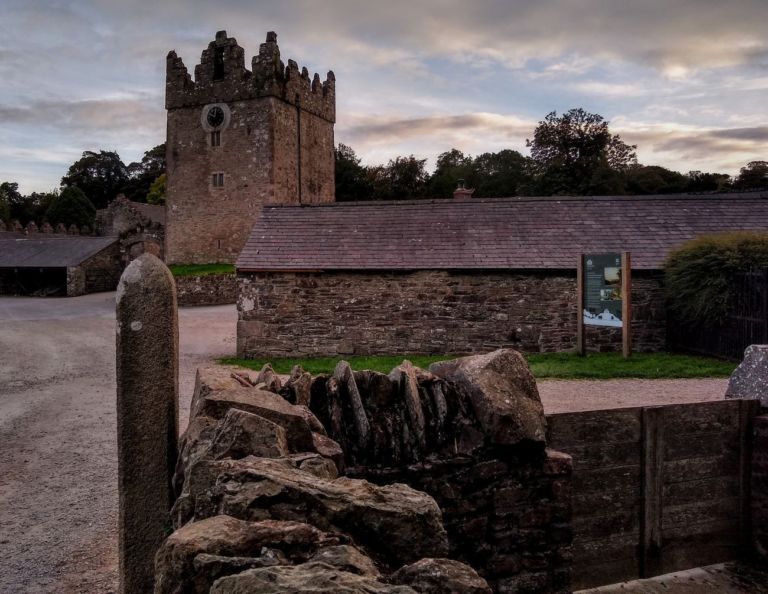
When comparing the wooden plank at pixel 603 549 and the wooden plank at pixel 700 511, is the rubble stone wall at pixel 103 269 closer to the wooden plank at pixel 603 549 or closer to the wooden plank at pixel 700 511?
the wooden plank at pixel 603 549

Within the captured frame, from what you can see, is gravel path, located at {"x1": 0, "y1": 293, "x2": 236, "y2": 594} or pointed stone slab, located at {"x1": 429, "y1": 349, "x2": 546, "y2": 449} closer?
pointed stone slab, located at {"x1": 429, "y1": 349, "x2": 546, "y2": 449}

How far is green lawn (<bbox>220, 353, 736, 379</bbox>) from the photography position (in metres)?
12.0

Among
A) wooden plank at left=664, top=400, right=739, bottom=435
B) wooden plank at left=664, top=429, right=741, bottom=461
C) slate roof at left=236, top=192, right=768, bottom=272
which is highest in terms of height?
slate roof at left=236, top=192, right=768, bottom=272

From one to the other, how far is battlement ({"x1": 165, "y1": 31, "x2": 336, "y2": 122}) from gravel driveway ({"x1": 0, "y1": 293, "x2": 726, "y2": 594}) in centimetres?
2026

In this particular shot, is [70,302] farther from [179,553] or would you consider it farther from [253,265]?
[179,553]

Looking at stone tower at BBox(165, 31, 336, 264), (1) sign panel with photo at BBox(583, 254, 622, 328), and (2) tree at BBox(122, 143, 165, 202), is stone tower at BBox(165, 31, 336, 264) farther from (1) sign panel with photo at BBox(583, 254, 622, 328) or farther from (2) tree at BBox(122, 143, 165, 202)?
(2) tree at BBox(122, 143, 165, 202)

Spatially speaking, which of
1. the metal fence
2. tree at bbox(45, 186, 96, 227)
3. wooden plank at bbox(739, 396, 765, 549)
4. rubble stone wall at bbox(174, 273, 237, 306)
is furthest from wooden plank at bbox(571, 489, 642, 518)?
tree at bbox(45, 186, 96, 227)

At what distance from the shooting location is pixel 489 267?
1531 cm

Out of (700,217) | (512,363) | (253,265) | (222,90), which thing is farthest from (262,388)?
(222,90)

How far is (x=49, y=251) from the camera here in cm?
3859

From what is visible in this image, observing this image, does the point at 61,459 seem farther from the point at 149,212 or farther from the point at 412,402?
the point at 149,212

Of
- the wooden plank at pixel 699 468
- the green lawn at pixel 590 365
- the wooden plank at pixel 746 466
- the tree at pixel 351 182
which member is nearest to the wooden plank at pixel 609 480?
the wooden plank at pixel 699 468

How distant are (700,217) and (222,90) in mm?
27848

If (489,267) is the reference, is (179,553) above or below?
below
